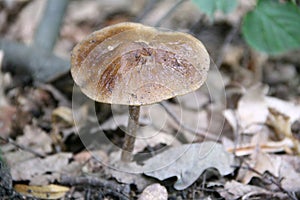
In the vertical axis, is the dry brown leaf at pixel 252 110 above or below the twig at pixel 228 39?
below

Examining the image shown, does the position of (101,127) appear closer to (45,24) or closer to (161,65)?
(161,65)

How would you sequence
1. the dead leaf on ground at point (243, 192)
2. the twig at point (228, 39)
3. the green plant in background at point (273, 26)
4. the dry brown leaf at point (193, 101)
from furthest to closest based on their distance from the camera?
the twig at point (228, 39) < the dry brown leaf at point (193, 101) < the green plant in background at point (273, 26) < the dead leaf on ground at point (243, 192)

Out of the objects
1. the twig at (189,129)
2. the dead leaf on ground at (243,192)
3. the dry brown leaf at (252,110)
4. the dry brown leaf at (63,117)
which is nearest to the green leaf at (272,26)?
the dry brown leaf at (252,110)

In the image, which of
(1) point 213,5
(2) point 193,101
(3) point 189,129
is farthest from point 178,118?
(1) point 213,5

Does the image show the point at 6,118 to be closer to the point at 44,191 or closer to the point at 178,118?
the point at 44,191

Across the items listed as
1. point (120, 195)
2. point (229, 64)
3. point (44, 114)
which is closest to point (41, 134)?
point (44, 114)

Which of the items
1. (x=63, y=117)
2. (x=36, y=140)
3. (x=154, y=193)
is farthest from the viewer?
(x=63, y=117)

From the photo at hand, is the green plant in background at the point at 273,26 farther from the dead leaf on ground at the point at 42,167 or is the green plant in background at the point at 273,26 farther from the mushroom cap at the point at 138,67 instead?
the dead leaf on ground at the point at 42,167
